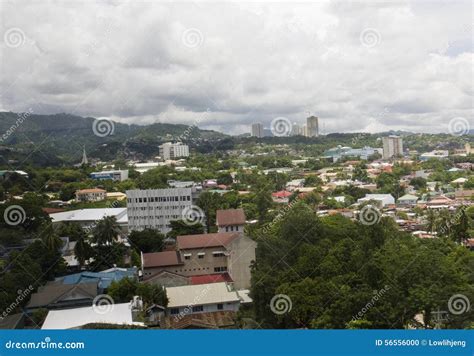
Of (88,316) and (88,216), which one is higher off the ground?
(88,216)

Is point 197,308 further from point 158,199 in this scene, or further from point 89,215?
point 89,215

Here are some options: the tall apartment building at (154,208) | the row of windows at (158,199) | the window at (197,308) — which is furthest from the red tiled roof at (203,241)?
the row of windows at (158,199)

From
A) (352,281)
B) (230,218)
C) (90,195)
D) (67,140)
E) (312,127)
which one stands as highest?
(312,127)

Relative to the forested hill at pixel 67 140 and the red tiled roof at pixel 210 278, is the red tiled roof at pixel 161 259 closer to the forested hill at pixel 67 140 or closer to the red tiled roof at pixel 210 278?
the red tiled roof at pixel 210 278

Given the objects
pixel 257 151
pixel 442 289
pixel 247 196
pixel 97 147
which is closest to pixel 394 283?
pixel 442 289

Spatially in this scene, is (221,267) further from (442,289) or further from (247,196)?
(247,196)

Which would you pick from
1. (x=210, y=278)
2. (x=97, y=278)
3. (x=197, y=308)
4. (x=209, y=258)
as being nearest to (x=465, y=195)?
(x=209, y=258)
